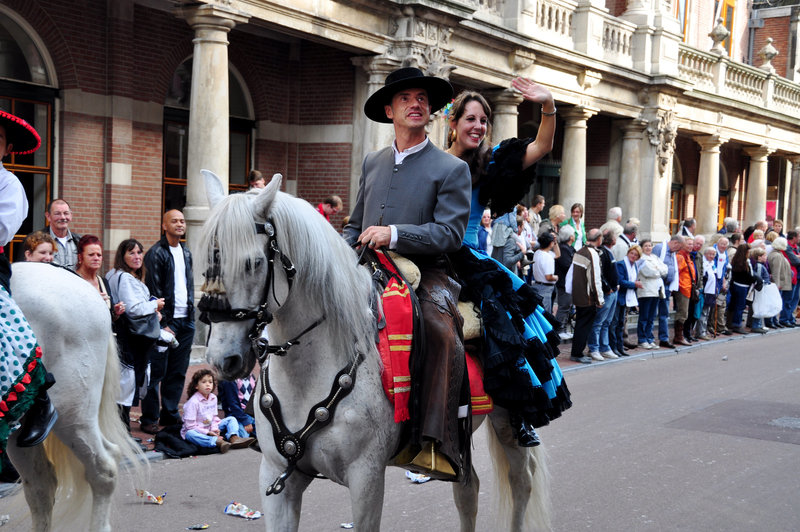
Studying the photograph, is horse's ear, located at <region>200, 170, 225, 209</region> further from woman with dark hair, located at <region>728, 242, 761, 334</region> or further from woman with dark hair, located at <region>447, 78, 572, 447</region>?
woman with dark hair, located at <region>728, 242, 761, 334</region>

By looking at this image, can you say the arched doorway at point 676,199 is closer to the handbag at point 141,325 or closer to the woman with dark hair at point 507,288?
the handbag at point 141,325

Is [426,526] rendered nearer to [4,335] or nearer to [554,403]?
[554,403]

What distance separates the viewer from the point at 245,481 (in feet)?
22.7

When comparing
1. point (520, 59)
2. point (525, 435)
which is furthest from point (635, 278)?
point (525, 435)

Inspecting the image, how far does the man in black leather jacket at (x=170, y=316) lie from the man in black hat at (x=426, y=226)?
4.55 meters

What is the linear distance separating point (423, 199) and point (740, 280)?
17050mm

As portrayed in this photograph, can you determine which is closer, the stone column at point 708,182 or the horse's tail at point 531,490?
the horse's tail at point 531,490

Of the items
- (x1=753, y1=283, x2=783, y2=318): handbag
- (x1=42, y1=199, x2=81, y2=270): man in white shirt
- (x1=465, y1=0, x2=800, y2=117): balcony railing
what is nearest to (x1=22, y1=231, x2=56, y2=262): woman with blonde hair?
(x1=42, y1=199, x2=81, y2=270): man in white shirt

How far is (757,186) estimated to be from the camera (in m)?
30.1

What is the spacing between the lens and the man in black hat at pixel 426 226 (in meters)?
3.81

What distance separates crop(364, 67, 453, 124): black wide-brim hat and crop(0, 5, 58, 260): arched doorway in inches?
384

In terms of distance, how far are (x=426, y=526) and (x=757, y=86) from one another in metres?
27.3

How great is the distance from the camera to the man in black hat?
3.81m

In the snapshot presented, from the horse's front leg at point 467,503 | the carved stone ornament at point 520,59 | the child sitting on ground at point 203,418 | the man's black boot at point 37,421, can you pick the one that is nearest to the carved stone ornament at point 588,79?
the carved stone ornament at point 520,59
